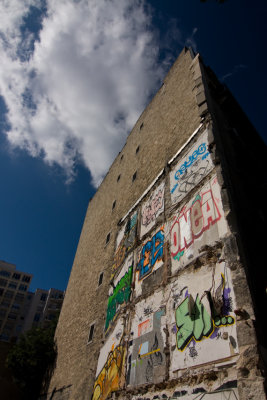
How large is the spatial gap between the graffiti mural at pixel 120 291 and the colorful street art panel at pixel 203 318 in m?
2.49

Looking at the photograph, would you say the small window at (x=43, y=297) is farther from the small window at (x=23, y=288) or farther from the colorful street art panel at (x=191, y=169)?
the colorful street art panel at (x=191, y=169)

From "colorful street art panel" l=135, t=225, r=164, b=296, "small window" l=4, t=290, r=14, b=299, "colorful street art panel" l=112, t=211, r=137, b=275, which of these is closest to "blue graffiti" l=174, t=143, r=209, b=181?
"colorful street art panel" l=135, t=225, r=164, b=296

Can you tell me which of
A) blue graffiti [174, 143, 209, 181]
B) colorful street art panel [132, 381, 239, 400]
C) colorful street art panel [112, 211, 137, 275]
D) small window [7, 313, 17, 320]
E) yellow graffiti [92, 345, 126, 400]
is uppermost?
small window [7, 313, 17, 320]

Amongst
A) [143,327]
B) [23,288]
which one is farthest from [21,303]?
[143,327]

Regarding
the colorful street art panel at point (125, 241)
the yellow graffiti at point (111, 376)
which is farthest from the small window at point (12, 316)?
the yellow graffiti at point (111, 376)

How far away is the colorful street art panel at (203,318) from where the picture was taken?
4230 mm

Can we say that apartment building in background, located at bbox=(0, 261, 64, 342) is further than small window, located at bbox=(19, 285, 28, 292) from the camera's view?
No

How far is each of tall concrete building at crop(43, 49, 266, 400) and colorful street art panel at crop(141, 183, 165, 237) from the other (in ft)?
0.15

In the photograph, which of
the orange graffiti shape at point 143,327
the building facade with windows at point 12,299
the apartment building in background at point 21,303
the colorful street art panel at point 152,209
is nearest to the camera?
the orange graffiti shape at point 143,327

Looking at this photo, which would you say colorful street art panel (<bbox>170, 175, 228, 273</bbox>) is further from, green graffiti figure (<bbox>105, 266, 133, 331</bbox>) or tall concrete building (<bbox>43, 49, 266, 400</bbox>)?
green graffiti figure (<bbox>105, 266, 133, 331</bbox>)

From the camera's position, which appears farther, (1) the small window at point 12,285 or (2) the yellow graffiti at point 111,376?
(1) the small window at point 12,285

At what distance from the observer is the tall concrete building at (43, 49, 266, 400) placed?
4.30 m

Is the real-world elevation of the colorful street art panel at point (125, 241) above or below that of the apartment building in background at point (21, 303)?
below

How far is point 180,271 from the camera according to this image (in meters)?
5.84
